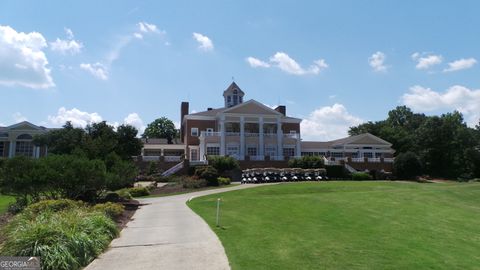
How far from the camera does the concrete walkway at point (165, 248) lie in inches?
348

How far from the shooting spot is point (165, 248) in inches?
411

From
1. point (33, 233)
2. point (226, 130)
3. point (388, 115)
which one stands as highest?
point (388, 115)

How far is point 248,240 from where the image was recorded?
11.1 metres

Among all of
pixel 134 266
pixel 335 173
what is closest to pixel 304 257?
pixel 134 266

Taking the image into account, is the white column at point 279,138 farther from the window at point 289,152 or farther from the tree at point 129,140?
the tree at point 129,140

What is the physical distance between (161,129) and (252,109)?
173 feet

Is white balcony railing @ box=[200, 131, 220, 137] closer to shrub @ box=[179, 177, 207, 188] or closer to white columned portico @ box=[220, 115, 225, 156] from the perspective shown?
white columned portico @ box=[220, 115, 225, 156]

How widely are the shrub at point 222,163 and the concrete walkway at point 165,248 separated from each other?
28.0 metres

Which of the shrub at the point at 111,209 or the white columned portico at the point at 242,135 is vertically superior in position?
the white columned portico at the point at 242,135

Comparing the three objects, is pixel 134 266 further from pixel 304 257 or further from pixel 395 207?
pixel 395 207

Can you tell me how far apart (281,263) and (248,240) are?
2.41 meters

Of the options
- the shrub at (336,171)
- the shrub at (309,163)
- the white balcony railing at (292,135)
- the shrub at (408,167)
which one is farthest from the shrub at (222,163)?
the shrub at (408,167)

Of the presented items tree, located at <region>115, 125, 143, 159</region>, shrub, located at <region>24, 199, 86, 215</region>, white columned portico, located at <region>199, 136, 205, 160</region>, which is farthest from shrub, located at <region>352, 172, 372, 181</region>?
shrub, located at <region>24, 199, 86, 215</region>

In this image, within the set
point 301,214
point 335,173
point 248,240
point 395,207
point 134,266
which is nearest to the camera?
point 134,266
